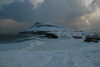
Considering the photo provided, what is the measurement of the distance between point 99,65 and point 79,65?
1.42 meters

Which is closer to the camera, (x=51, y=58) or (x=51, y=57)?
(x=51, y=58)

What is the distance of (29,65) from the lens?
7832 millimetres

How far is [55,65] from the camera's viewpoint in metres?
7.67

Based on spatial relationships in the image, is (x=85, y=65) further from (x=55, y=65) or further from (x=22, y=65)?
(x=22, y=65)

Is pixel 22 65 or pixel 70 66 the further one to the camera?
pixel 22 65

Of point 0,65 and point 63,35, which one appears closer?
point 0,65

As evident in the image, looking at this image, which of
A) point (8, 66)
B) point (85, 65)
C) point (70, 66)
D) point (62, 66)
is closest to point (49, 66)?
point (62, 66)

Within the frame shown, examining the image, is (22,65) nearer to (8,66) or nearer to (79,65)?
(8,66)

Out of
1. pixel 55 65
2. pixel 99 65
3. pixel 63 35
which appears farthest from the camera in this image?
pixel 63 35

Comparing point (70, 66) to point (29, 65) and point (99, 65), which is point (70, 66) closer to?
point (99, 65)

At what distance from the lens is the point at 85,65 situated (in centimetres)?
738

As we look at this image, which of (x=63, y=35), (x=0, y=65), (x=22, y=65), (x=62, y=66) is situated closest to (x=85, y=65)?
(x=62, y=66)

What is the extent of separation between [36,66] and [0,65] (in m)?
3.02

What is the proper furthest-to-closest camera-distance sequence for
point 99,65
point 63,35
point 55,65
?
1. point 63,35
2. point 55,65
3. point 99,65
